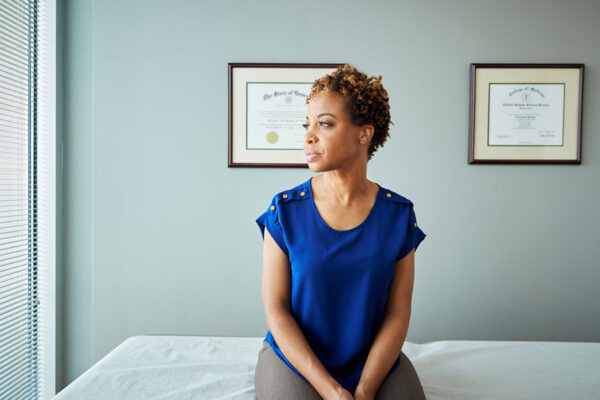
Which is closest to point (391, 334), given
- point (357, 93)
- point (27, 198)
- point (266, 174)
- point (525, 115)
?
point (357, 93)

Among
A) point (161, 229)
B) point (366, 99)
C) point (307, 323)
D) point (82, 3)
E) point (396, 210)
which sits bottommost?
point (307, 323)

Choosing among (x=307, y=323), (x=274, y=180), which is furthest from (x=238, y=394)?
(x=274, y=180)

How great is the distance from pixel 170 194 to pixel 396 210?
1293 mm

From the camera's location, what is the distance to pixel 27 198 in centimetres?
187

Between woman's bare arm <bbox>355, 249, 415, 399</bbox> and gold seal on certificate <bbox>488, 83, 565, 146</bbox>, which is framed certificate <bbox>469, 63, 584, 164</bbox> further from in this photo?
woman's bare arm <bbox>355, 249, 415, 399</bbox>

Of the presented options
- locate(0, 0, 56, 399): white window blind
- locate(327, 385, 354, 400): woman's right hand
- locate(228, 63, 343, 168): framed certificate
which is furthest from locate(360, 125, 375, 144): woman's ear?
locate(0, 0, 56, 399): white window blind

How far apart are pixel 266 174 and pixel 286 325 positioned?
108 centimetres

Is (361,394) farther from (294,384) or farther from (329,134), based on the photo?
(329,134)

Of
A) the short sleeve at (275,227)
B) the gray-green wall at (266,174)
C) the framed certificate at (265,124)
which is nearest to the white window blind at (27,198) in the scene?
the gray-green wall at (266,174)

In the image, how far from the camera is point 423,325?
201 centimetres

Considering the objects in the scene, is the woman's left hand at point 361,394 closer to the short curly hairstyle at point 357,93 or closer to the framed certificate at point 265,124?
the short curly hairstyle at point 357,93

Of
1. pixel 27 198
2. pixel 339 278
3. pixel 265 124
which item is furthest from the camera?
pixel 265 124

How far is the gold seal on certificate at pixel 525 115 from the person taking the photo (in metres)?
1.93

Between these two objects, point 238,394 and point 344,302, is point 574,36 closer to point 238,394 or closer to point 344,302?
point 344,302
